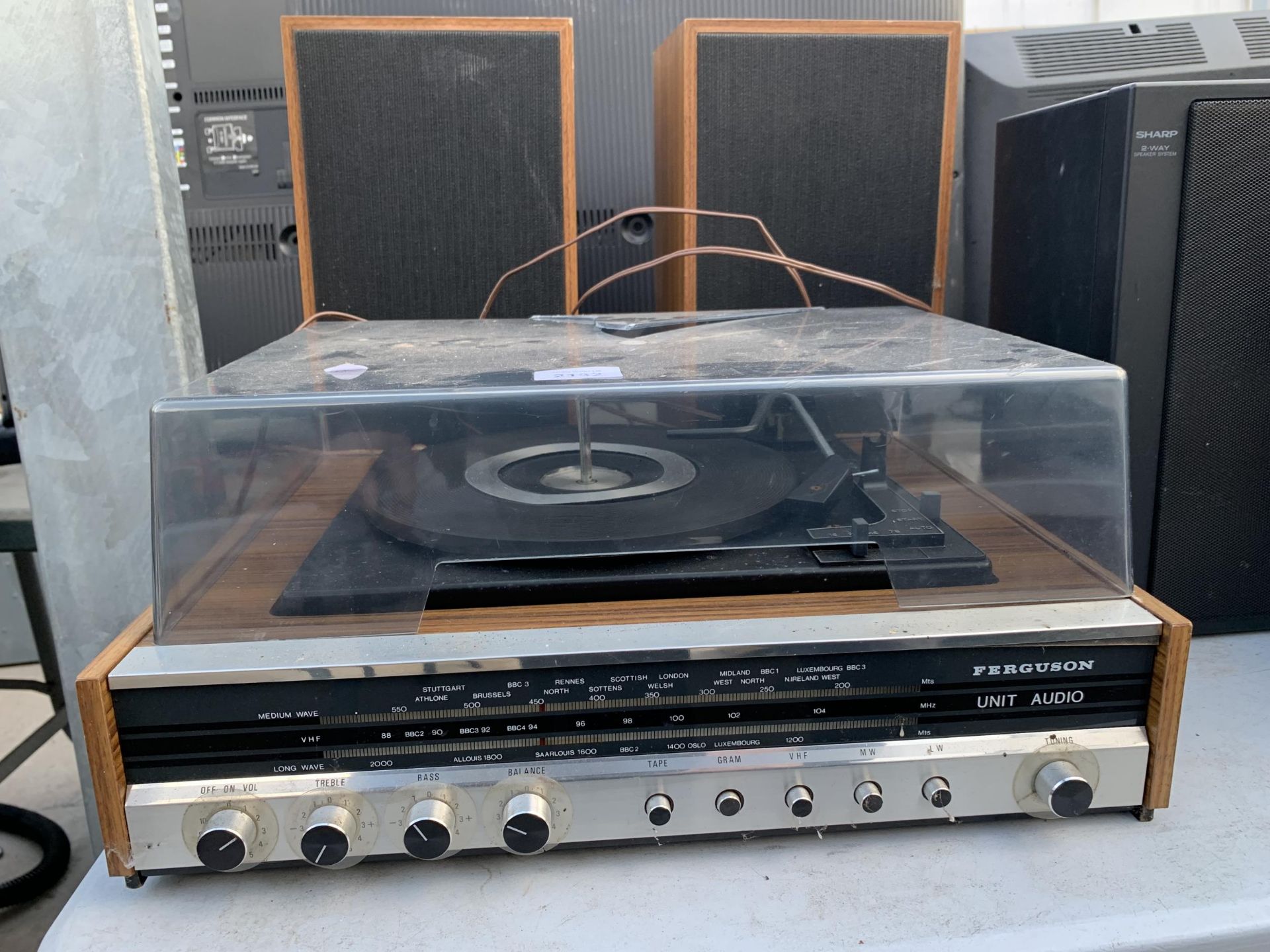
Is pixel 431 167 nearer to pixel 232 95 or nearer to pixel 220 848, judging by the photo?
pixel 232 95

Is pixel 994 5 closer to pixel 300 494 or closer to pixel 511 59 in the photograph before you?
pixel 511 59

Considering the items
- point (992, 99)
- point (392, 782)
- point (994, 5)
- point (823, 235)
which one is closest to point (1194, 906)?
point (392, 782)

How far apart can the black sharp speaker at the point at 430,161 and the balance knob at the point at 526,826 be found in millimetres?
672

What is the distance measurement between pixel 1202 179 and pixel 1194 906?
561 millimetres

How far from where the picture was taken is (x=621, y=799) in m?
0.58

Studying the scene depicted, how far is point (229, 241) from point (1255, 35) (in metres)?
1.22

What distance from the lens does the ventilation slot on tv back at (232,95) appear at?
1.12m

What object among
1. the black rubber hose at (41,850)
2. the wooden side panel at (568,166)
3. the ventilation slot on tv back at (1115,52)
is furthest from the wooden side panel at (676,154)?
the black rubber hose at (41,850)

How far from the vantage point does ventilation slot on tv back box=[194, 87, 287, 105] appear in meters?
1.12

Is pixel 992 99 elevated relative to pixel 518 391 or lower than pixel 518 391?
elevated

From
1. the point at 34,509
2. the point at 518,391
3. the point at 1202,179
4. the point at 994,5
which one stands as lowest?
the point at 34,509

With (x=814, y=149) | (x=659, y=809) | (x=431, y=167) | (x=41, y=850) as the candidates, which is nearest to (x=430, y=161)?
(x=431, y=167)

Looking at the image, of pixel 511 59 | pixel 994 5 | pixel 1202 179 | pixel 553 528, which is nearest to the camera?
pixel 553 528

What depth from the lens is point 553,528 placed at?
0.65 meters
